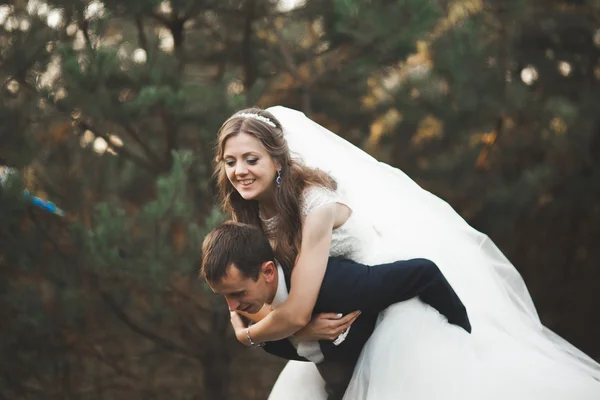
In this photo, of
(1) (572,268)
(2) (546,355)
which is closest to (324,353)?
(2) (546,355)

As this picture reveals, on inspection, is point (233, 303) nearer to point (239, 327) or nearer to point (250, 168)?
point (239, 327)

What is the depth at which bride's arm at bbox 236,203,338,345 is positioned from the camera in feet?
8.40

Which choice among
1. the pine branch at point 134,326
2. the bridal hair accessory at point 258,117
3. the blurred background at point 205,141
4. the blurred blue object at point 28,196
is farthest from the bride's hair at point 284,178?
the pine branch at point 134,326

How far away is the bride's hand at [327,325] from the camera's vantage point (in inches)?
103

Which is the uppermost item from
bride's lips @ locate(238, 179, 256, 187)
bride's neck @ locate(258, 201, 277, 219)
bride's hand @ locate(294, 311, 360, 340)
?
bride's lips @ locate(238, 179, 256, 187)

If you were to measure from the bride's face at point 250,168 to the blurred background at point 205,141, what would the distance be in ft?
6.23

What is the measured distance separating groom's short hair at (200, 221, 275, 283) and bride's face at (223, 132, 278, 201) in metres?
0.20

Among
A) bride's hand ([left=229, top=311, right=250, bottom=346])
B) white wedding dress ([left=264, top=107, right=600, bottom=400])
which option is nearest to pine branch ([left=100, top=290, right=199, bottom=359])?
white wedding dress ([left=264, top=107, right=600, bottom=400])

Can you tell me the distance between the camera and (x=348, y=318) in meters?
2.64

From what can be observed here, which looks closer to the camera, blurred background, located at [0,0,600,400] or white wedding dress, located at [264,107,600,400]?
white wedding dress, located at [264,107,600,400]

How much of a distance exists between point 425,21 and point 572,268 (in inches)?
181

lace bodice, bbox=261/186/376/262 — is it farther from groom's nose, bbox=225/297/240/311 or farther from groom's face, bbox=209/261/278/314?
groom's nose, bbox=225/297/240/311

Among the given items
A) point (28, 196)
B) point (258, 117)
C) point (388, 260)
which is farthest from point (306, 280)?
point (28, 196)

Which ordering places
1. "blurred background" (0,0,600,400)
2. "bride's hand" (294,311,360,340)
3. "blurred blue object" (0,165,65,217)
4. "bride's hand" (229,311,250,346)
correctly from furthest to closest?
"blurred background" (0,0,600,400)
"blurred blue object" (0,165,65,217)
"bride's hand" (229,311,250,346)
"bride's hand" (294,311,360,340)
